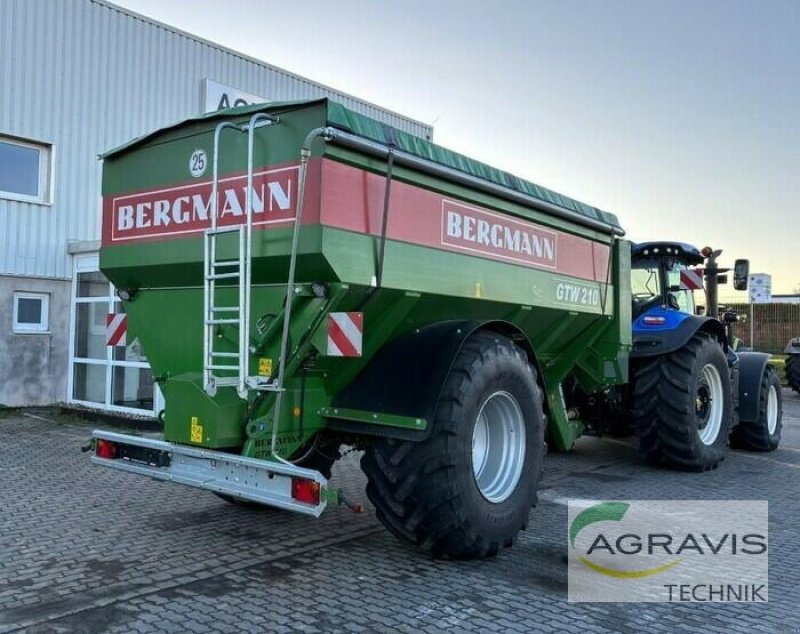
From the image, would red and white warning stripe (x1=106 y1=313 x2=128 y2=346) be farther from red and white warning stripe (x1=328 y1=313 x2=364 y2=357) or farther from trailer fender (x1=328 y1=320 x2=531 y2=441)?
red and white warning stripe (x1=328 y1=313 x2=364 y2=357)

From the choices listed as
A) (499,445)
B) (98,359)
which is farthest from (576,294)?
(98,359)

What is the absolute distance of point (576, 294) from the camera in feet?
21.5

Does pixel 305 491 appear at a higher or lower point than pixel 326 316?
lower

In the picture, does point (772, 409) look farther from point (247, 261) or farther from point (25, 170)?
point (25, 170)

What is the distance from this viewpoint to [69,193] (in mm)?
12586

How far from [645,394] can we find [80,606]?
18.9 ft

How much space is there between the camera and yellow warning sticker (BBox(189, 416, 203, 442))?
4441 millimetres

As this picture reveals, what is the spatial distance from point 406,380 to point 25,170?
403 inches

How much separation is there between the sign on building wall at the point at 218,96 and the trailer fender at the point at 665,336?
9.59 meters

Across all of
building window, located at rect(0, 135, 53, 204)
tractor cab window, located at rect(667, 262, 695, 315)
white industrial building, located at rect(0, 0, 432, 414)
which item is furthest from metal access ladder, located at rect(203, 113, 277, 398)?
building window, located at rect(0, 135, 53, 204)

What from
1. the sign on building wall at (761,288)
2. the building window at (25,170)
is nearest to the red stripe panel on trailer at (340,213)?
the building window at (25,170)

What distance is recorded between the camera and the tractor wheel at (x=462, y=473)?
4391mm

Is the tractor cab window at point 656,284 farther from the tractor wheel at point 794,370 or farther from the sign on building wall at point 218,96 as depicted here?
the tractor wheel at point 794,370

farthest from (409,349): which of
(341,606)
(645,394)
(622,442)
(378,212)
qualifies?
(622,442)
